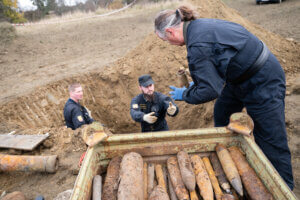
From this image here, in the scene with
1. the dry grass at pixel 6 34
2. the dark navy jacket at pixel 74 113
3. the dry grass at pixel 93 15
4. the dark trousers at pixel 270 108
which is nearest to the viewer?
the dark trousers at pixel 270 108

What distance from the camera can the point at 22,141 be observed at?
344 centimetres

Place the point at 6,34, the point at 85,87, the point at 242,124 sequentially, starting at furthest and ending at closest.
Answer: the point at 6,34 < the point at 85,87 < the point at 242,124

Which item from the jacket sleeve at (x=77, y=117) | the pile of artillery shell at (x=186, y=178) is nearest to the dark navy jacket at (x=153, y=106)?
the jacket sleeve at (x=77, y=117)

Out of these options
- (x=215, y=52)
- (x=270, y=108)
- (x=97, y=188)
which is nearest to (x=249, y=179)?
(x=270, y=108)

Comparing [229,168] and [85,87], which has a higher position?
[229,168]

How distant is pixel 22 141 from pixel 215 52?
3.67 meters

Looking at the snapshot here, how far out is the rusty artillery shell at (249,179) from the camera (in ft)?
5.12

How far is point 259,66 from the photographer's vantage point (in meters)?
2.03

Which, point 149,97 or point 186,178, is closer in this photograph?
point 186,178

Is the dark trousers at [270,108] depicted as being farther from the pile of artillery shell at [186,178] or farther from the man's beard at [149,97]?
the man's beard at [149,97]

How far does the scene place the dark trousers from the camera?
2094 millimetres

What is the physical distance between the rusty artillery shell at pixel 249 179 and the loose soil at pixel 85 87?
1594 millimetres

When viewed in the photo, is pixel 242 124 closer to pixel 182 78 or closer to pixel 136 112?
pixel 182 78

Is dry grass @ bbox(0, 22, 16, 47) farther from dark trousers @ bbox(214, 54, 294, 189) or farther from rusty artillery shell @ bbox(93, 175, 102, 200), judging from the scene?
dark trousers @ bbox(214, 54, 294, 189)
